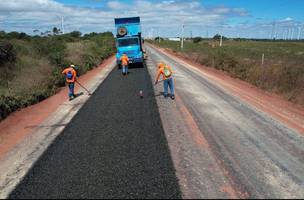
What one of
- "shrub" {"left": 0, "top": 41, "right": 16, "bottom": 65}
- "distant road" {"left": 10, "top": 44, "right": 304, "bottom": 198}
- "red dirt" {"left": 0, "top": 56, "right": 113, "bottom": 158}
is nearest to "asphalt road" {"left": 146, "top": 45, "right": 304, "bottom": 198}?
"distant road" {"left": 10, "top": 44, "right": 304, "bottom": 198}

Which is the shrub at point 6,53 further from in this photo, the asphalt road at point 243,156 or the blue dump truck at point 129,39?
the asphalt road at point 243,156

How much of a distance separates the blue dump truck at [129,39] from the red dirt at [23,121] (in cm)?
1090

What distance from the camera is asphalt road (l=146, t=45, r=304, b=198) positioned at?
4863mm

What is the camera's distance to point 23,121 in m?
9.37

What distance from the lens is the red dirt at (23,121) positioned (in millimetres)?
7492

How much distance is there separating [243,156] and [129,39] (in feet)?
61.1

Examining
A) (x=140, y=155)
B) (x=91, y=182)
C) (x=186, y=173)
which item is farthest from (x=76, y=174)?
(x=186, y=173)

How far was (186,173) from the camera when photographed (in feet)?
17.6

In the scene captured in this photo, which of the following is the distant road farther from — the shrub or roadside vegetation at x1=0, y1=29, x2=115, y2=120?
the shrub

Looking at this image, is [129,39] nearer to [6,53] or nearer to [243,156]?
[6,53]

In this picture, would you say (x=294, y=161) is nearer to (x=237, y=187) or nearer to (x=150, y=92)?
(x=237, y=187)

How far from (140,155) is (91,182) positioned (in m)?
1.43

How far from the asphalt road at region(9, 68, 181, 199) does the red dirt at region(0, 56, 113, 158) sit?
125 centimetres

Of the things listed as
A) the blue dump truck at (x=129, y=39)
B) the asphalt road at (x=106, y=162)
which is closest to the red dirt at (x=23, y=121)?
the asphalt road at (x=106, y=162)
